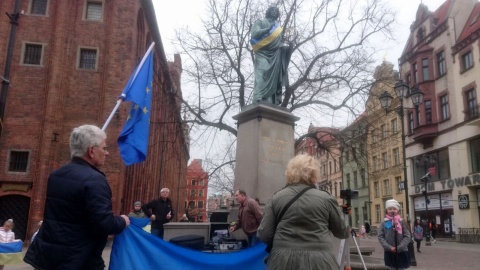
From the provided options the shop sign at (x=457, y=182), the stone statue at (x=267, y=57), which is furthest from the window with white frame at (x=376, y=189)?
the stone statue at (x=267, y=57)

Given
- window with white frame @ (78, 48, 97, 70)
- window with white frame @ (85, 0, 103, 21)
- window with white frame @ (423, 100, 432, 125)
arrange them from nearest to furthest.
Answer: window with white frame @ (78, 48, 97, 70) < window with white frame @ (85, 0, 103, 21) < window with white frame @ (423, 100, 432, 125)

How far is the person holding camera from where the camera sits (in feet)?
10.9

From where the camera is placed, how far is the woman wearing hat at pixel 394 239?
632 cm

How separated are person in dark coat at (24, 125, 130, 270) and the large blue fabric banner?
3.60 feet

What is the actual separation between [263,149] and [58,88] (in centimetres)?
1727

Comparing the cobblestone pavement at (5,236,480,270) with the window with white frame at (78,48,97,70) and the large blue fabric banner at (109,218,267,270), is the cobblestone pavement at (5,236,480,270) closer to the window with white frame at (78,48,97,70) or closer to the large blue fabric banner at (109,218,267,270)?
the large blue fabric banner at (109,218,267,270)

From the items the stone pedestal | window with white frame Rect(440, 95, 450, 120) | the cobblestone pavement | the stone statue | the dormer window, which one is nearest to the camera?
the stone pedestal

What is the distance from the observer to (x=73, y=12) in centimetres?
2450

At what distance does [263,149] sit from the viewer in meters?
9.98

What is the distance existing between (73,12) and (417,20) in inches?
1199

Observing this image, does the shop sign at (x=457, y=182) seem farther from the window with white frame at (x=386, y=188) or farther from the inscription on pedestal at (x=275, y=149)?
the inscription on pedestal at (x=275, y=149)

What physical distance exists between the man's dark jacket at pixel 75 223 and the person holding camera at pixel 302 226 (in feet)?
4.15

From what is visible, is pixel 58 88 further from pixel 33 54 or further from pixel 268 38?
pixel 268 38

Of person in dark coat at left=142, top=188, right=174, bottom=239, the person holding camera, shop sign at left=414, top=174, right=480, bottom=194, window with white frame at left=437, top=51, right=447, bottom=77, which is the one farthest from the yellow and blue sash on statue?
window with white frame at left=437, top=51, right=447, bottom=77
